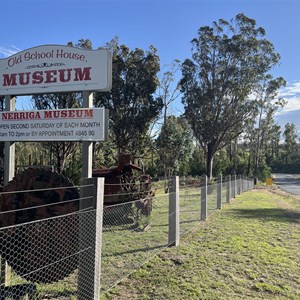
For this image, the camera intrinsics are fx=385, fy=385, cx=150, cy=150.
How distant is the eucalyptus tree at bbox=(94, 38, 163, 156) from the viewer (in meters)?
27.4

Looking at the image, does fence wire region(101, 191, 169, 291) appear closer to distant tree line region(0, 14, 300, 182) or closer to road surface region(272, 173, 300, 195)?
distant tree line region(0, 14, 300, 182)

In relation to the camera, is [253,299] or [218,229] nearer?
[253,299]

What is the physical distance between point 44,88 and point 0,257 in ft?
8.81

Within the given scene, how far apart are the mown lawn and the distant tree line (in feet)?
35.3

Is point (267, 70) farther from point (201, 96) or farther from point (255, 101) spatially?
point (201, 96)

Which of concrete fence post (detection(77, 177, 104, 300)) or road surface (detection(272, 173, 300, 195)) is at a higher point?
concrete fence post (detection(77, 177, 104, 300))

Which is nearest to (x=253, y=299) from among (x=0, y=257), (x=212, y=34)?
(x=0, y=257)

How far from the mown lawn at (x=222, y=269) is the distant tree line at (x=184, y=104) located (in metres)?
10.8

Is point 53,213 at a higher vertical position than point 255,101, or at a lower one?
lower

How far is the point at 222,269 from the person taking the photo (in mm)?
6223

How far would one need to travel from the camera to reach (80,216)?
14.2 ft

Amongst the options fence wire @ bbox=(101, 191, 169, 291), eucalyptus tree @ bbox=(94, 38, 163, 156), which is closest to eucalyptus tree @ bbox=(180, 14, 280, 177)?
eucalyptus tree @ bbox=(94, 38, 163, 156)

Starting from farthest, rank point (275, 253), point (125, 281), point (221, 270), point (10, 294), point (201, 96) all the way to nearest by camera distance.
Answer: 1. point (201, 96)
2. point (275, 253)
3. point (221, 270)
4. point (125, 281)
5. point (10, 294)

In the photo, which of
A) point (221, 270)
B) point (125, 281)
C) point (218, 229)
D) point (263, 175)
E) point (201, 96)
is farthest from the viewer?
point (263, 175)
